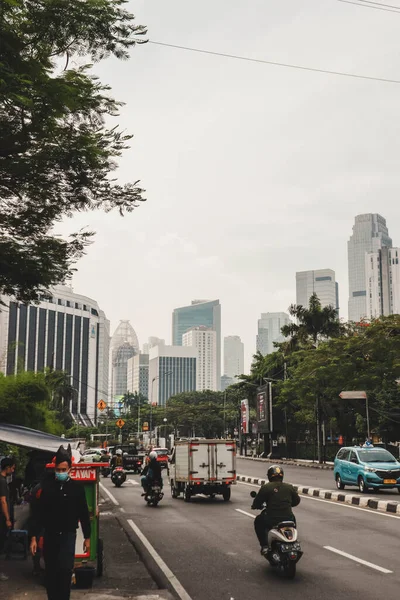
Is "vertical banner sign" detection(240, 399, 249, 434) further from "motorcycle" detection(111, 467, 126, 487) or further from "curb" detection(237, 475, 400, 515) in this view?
"curb" detection(237, 475, 400, 515)

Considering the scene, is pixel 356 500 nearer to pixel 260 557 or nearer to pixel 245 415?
pixel 260 557

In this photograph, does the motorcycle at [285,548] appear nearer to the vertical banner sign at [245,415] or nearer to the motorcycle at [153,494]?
the motorcycle at [153,494]

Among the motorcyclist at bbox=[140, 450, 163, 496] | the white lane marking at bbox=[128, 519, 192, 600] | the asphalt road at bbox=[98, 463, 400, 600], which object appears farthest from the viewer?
the motorcyclist at bbox=[140, 450, 163, 496]

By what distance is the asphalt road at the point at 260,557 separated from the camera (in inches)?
347

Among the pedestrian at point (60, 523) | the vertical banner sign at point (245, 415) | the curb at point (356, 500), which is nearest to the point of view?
the pedestrian at point (60, 523)

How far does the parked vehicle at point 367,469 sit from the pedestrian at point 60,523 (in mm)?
18959

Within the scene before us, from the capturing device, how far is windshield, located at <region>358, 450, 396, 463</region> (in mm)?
25017

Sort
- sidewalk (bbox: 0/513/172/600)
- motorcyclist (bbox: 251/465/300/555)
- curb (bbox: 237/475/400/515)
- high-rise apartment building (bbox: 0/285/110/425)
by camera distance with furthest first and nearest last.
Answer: high-rise apartment building (bbox: 0/285/110/425)
curb (bbox: 237/475/400/515)
motorcyclist (bbox: 251/465/300/555)
sidewalk (bbox: 0/513/172/600)

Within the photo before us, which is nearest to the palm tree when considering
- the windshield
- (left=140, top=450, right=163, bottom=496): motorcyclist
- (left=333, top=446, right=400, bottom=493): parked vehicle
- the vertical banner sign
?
the vertical banner sign

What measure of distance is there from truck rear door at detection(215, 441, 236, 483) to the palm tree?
38999 mm

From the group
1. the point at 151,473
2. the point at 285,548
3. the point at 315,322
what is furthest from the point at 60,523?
the point at 315,322

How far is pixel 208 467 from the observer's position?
2272 cm

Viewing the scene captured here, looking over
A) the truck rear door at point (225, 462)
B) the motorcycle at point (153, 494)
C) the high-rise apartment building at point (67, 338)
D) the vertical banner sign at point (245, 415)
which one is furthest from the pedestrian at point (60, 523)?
the high-rise apartment building at point (67, 338)

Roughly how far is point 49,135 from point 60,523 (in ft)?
20.4
